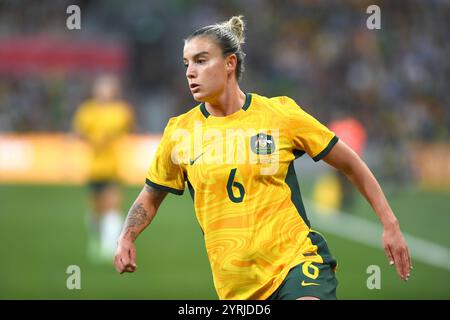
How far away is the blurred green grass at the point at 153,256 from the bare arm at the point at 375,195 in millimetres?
5188

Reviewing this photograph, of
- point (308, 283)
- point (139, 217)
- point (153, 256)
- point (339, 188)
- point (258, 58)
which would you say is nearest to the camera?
point (308, 283)

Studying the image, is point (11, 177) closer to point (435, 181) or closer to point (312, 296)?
point (435, 181)

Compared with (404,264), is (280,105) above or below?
above

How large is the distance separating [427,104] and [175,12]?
26.3 feet

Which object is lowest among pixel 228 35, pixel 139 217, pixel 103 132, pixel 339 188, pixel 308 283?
pixel 308 283

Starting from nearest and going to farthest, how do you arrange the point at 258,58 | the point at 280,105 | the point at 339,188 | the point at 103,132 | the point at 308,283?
the point at 308,283 → the point at 280,105 → the point at 103,132 → the point at 339,188 → the point at 258,58

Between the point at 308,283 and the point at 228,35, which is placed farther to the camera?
the point at 228,35

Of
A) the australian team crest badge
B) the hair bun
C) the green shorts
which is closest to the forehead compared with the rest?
the hair bun

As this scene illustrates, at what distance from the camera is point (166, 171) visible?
591 cm

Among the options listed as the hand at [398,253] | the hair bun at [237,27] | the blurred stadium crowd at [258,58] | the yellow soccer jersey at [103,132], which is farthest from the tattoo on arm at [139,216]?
the blurred stadium crowd at [258,58]

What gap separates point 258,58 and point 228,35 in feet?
72.9

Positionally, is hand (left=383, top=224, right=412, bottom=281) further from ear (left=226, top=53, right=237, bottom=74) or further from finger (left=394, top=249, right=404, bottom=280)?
ear (left=226, top=53, right=237, bottom=74)

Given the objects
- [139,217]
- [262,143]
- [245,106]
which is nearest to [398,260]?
[262,143]

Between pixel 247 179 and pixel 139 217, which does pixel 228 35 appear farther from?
pixel 139 217
